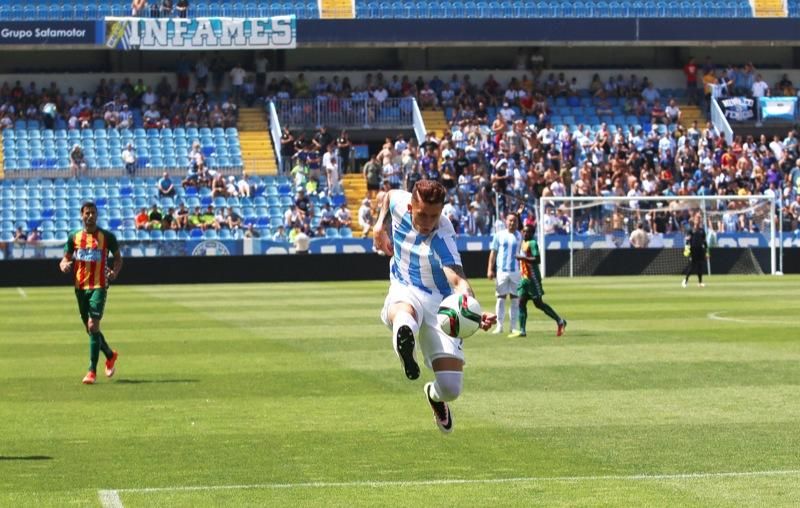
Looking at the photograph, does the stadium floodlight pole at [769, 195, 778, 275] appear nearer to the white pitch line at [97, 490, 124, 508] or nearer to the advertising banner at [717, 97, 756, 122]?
the advertising banner at [717, 97, 756, 122]

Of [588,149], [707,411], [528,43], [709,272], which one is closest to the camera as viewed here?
[707,411]

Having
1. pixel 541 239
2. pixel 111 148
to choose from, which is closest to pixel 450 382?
pixel 541 239

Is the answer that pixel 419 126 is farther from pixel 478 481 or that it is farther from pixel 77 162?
pixel 478 481

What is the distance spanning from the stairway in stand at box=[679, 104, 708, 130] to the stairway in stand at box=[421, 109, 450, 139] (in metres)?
9.59

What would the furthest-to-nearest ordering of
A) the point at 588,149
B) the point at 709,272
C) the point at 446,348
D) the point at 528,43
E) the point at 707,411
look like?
the point at 528,43, the point at 588,149, the point at 709,272, the point at 707,411, the point at 446,348

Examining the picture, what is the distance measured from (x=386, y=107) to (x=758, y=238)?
15721 millimetres

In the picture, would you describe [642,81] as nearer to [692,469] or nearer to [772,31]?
[772,31]

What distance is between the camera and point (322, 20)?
57344mm

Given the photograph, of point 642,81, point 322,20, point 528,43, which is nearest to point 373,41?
point 322,20

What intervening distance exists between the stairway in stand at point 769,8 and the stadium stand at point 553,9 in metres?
0.30

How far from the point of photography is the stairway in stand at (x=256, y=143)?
53875 mm

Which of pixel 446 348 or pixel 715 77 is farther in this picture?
pixel 715 77

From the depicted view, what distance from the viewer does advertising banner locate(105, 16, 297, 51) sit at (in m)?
55.6

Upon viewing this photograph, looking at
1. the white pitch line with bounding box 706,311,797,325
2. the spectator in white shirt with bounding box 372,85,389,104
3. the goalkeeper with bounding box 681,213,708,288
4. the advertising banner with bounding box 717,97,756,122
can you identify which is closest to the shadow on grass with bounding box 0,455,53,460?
the white pitch line with bounding box 706,311,797,325
